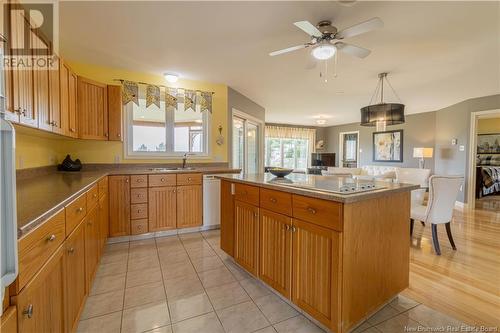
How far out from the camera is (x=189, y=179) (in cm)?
348

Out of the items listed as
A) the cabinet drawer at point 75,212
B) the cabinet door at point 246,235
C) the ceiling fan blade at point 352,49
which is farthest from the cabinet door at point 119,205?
the ceiling fan blade at point 352,49

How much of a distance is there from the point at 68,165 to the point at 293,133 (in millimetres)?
7447

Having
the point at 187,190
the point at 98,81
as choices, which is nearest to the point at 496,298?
the point at 187,190

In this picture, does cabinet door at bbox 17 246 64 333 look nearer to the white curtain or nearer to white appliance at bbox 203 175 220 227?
white appliance at bbox 203 175 220 227

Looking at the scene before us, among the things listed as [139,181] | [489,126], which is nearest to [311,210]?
[139,181]

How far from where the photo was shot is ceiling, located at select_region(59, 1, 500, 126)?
6.61 ft

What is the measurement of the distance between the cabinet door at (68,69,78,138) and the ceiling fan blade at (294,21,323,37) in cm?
253

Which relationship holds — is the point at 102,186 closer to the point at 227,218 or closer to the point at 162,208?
the point at 162,208

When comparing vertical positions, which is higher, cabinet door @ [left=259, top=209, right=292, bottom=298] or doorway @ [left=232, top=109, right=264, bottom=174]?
doorway @ [left=232, top=109, right=264, bottom=174]

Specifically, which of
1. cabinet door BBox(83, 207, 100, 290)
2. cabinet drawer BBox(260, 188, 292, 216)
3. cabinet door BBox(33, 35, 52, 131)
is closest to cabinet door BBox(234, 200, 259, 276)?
cabinet drawer BBox(260, 188, 292, 216)

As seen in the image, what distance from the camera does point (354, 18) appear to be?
214 centimetres

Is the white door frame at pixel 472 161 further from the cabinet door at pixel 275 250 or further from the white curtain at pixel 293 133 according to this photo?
the cabinet door at pixel 275 250

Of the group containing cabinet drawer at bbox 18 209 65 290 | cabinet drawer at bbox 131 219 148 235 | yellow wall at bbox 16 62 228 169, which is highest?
yellow wall at bbox 16 62 228 169

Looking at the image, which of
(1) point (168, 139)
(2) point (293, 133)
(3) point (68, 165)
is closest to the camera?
(3) point (68, 165)
